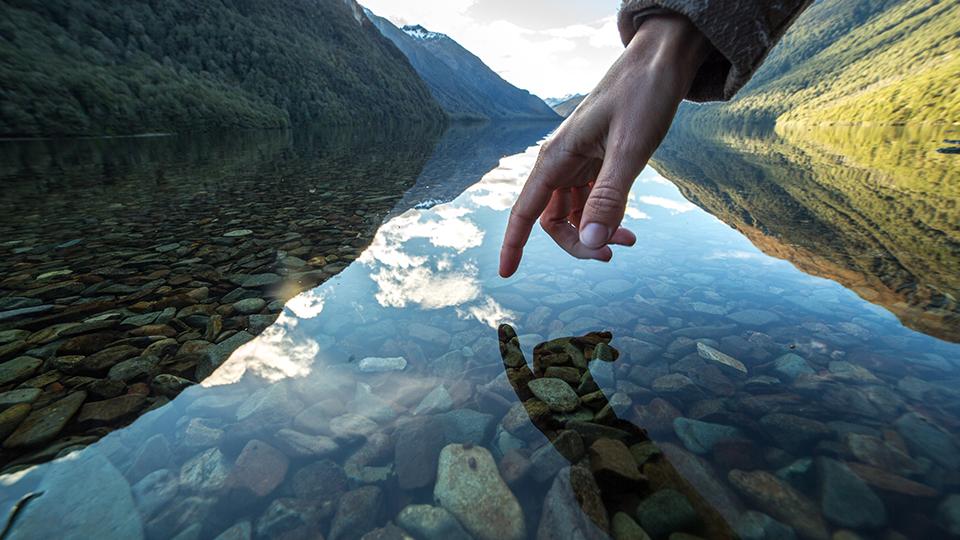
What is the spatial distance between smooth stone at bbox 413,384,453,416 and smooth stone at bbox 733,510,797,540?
6.19ft

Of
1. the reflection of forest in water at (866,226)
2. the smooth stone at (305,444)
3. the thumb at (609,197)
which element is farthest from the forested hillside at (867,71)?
the smooth stone at (305,444)

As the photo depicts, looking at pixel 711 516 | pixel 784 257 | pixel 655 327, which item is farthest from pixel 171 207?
pixel 784 257

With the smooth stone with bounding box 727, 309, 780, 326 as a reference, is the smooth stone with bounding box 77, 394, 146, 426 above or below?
below

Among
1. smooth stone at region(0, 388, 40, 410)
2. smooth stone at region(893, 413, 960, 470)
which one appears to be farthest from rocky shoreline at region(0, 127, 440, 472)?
smooth stone at region(893, 413, 960, 470)

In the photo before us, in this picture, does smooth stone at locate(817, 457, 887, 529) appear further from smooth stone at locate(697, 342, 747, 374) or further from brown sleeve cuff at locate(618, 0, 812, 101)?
brown sleeve cuff at locate(618, 0, 812, 101)

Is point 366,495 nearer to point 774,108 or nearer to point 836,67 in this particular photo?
point 774,108

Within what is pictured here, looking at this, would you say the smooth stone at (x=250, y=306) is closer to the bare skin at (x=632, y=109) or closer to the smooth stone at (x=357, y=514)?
the smooth stone at (x=357, y=514)

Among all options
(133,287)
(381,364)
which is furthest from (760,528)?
(133,287)

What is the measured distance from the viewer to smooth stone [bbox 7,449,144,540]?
1.93 m

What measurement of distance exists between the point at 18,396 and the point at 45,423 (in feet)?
1.70

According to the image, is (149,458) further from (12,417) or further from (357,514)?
(357,514)

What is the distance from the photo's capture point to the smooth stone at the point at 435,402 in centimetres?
294

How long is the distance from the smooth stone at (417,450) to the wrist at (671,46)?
2554mm

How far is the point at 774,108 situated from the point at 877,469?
595 feet
